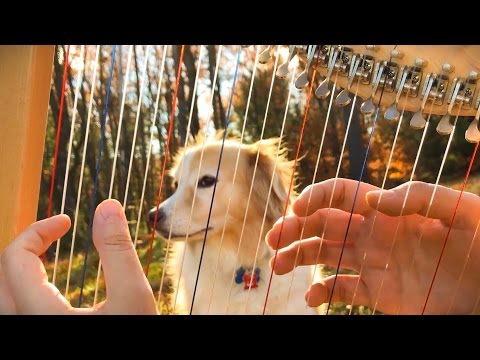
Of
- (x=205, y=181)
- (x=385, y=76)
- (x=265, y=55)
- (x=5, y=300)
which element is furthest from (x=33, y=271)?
(x=205, y=181)

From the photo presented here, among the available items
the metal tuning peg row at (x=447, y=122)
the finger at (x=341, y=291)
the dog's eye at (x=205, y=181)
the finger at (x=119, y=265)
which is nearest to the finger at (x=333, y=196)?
the finger at (x=341, y=291)

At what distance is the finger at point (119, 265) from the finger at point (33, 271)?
0.06 meters

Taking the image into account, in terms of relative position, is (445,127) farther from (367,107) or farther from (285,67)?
(285,67)

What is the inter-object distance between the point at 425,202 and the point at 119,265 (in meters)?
0.53

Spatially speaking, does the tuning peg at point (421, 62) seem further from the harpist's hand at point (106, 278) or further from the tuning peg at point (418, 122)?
the harpist's hand at point (106, 278)

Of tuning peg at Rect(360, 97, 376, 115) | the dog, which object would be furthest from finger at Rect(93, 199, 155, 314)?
the dog

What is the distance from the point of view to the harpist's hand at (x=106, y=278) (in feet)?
2.69

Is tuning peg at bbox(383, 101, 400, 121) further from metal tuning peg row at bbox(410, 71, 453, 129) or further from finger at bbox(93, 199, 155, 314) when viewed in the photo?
finger at bbox(93, 199, 155, 314)

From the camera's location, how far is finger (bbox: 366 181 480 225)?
1094 mm

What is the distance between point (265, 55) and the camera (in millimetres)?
1010
